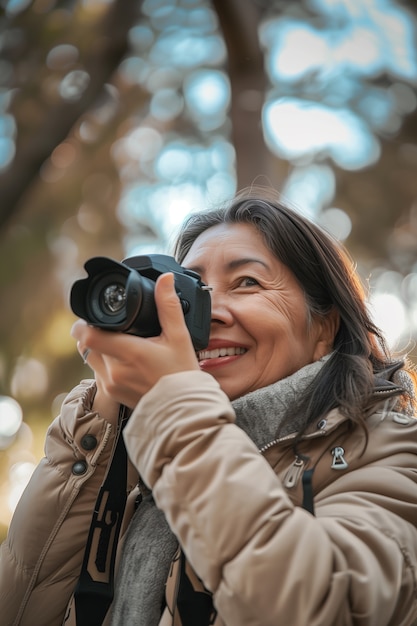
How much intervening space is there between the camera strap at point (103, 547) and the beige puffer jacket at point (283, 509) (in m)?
0.35

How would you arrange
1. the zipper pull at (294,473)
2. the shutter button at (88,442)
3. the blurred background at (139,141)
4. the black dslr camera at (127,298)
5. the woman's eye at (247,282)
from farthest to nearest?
the blurred background at (139,141) → the woman's eye at (247,282) → the shutter button at (88,442) → the zipper pull at (294,473) → the black dslr camera at (127,298)

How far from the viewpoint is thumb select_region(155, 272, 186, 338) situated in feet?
4.59

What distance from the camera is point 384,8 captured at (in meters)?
4.83

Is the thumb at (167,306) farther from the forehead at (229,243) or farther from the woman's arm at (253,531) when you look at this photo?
the forehead at (229,243)

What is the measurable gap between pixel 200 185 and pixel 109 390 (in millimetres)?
4088

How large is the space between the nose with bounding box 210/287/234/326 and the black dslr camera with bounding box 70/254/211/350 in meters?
0.22

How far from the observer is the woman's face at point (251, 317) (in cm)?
176

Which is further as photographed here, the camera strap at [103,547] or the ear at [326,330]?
the ear at [326,330]

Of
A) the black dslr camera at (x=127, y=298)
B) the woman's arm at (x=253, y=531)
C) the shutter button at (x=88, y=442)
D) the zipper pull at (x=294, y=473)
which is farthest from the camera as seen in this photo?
the shutter button at (x=88, y=442)

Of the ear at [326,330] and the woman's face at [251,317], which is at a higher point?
the woman's face at [251,317]

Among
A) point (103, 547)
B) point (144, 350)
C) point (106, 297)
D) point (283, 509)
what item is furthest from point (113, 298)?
point (103, 547)

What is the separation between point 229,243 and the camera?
1939mm

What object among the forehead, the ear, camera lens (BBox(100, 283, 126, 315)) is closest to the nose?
the forehead

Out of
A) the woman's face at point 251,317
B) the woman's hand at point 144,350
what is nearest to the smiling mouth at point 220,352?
the woman's face at point 251,317
